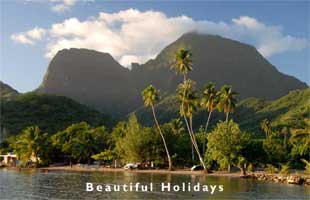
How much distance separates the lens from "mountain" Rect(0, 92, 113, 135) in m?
153

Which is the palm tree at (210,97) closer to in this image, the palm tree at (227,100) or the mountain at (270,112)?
the palm tree at (227,100)

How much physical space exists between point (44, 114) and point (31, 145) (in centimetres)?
7446

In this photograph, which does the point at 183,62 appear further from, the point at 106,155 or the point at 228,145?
the point at 106,155

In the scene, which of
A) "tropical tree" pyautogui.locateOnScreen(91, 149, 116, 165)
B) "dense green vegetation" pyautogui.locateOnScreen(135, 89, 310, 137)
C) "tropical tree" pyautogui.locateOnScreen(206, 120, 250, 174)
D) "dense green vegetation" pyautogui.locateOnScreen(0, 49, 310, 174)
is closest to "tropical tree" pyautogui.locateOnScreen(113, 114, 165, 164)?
"dense green vegetation" pyautogui.locateOnScreen(0, 49, 310, 174)

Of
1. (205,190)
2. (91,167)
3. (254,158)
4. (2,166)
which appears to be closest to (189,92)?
(254,158)

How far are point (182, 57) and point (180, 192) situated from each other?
128ft

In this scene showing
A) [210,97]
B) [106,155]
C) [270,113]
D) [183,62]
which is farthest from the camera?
[270,113]

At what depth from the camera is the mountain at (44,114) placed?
503 feet

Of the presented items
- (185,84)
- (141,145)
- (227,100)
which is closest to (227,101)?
(227,100)

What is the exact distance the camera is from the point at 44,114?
16700cm

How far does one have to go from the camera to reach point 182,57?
79375mm

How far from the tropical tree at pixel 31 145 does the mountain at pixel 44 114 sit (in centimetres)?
5034

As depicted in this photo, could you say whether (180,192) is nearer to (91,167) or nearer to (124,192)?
(124,192)

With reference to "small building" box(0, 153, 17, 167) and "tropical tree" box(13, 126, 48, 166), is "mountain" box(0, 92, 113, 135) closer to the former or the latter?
"small building" box(0, 153, 17, 167)
